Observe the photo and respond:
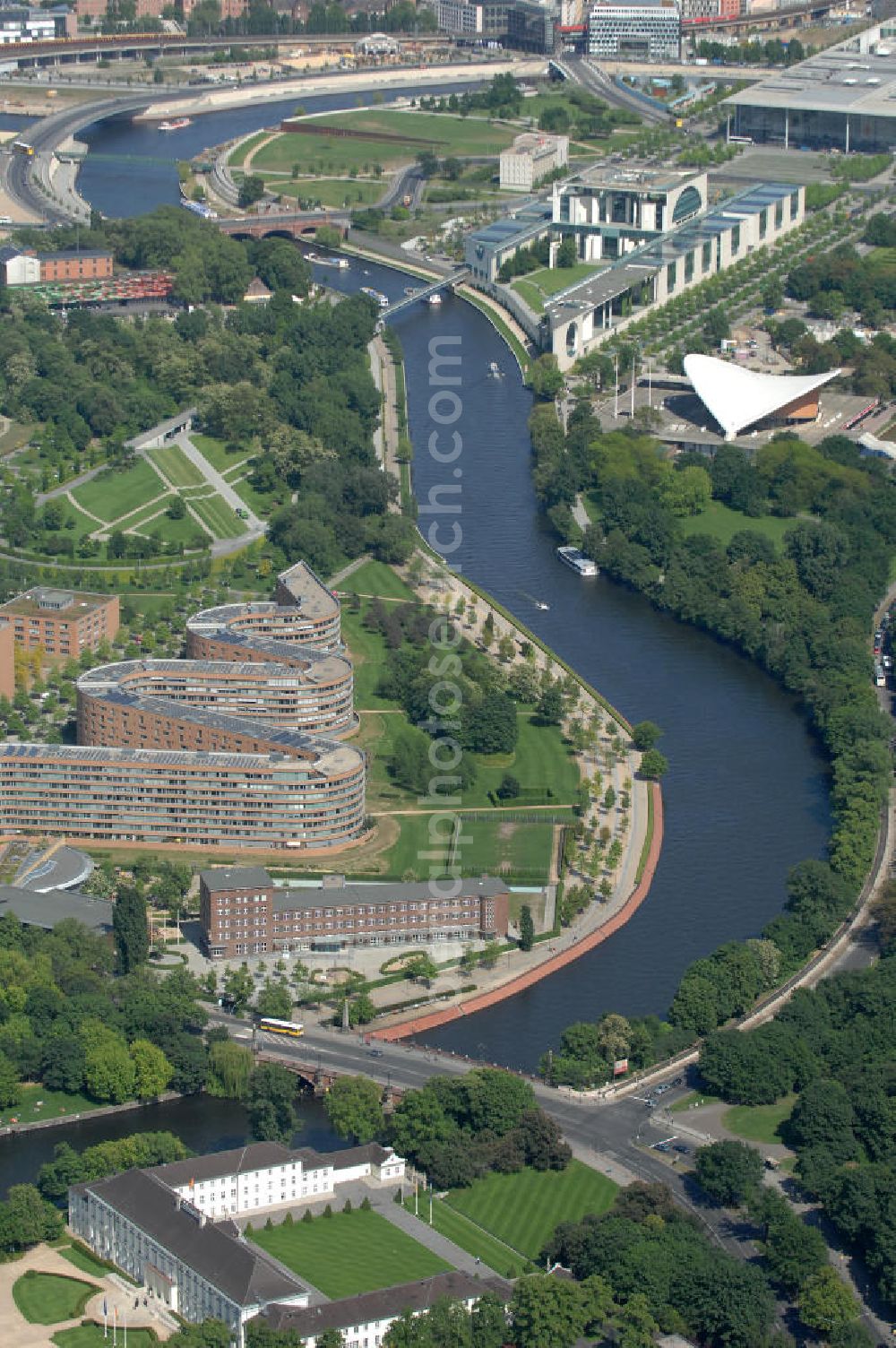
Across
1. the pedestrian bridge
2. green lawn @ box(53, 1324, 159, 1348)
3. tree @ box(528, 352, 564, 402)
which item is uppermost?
the pedestrian bridge

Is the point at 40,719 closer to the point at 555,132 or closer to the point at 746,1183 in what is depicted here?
the point at 746,1183

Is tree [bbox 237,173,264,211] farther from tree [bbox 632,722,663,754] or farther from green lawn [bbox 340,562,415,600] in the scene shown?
tree [bbox 632,722,663,754]

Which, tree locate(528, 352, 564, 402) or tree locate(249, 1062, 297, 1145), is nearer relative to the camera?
tree locate(249, 1062, 297, 1145)

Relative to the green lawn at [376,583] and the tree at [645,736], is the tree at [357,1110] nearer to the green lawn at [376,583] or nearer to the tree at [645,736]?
the tree at [645,736]

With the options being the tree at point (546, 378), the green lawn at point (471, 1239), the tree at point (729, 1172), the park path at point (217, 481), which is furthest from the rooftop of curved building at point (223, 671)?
the tree at point (546, 378)

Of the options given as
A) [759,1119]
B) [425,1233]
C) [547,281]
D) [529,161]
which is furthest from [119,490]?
[529,161]

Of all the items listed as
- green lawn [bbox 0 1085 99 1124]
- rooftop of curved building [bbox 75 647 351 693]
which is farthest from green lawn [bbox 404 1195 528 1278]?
rooftop of curved building [bbox 75 647 351 693]
